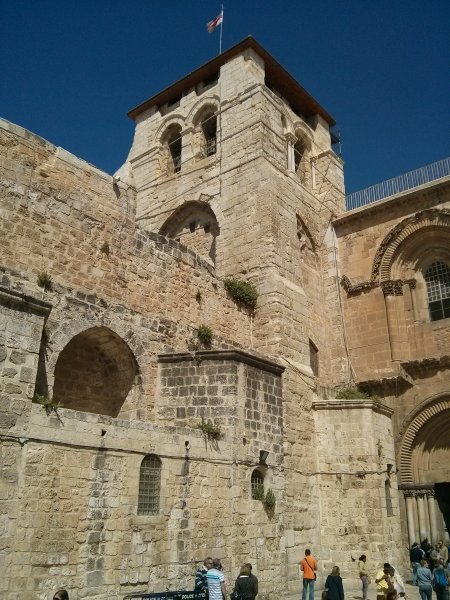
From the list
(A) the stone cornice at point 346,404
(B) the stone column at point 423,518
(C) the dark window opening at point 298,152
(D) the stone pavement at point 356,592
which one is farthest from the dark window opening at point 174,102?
(D) the stone pavement at point 356,592

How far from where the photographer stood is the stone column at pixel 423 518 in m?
13.8

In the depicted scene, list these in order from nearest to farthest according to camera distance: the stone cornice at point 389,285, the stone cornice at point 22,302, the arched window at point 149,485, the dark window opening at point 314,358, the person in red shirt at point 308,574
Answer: the stone cornice at point 22,302 → the arched window at point 149,485 → the person in red shirt at point 308,574 → the dark window opening at point 314,358 → the stone cornice at point 389,285

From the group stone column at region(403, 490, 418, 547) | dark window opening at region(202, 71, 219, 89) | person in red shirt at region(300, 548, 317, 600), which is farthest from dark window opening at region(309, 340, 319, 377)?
dark window opening at region(202, 71, 219, 89)

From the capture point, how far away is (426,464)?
1434cm

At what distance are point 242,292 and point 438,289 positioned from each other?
588 cm

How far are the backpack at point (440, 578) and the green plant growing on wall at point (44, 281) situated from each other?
26.9ft

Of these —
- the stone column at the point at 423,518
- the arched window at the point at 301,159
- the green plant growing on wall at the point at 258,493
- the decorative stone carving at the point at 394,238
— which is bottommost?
the stone column at the point at 423,518

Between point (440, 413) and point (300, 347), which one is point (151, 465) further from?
point (440, 413)

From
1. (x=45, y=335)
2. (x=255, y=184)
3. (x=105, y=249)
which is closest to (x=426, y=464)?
(x=255, y=184)

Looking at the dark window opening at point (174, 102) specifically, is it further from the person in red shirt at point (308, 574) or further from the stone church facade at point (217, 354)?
the person in red shirt at point (308, 574)

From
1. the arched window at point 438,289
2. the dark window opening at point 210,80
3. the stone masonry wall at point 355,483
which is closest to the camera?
the stone masonry wall at point 355,483

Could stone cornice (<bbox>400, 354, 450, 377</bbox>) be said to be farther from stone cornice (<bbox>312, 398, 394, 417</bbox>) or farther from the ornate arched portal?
stone cornice (<bbox>312, 398, 394, 417</bbox>)

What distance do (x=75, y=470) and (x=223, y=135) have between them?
12513mm

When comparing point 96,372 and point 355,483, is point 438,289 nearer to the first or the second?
point 355,483
